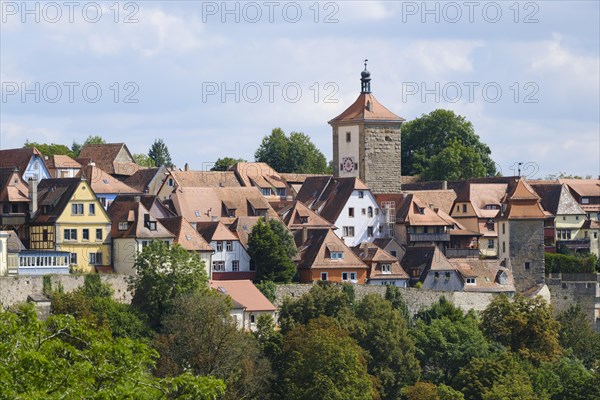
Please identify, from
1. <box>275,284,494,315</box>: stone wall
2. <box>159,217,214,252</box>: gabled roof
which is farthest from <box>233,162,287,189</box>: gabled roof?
<box>275,284,494,315</box>: stone wall

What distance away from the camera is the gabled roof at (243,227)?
267ft

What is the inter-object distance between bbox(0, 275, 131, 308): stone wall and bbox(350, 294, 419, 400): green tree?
905cm

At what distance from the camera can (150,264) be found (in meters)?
71.1

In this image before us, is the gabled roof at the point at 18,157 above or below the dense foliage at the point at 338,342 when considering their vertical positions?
above

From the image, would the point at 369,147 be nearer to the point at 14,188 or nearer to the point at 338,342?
the point at 14,188

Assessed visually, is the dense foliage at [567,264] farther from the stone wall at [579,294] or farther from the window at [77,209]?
the window at [77,209]

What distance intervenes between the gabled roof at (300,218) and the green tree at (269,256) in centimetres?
502

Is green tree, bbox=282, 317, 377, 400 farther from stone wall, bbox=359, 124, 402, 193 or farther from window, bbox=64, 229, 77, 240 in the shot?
stone wall, bbox=359, 124, 402, 193

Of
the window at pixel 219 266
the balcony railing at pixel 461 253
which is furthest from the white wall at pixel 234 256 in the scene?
the balcony railing at pixel 461 253

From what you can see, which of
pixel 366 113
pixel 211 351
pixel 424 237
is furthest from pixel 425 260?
pixel 211 351

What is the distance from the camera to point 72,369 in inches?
1423

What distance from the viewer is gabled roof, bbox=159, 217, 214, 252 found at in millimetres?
77500

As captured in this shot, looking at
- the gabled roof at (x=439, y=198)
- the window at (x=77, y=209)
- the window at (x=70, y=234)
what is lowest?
the window at (x=70, y=234)

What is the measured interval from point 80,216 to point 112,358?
130ft
